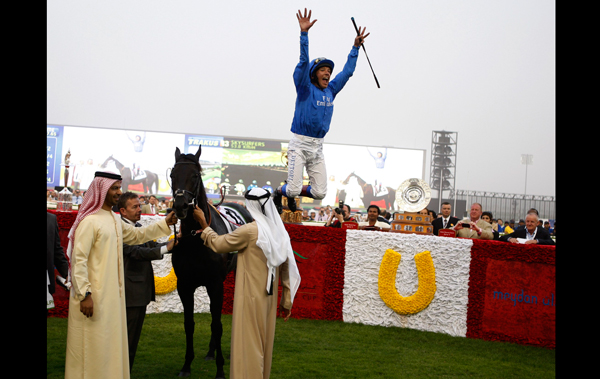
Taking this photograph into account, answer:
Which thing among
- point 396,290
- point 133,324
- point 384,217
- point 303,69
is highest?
point 303,69

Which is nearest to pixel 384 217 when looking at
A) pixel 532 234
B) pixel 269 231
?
pixel 532 234

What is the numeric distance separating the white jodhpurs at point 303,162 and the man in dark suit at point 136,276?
147 cm

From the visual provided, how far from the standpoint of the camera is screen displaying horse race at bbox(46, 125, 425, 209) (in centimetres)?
2588

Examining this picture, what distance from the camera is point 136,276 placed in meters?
4.11

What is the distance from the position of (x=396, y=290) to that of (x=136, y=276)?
4077 millimetres

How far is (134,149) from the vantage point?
26516 millimetres

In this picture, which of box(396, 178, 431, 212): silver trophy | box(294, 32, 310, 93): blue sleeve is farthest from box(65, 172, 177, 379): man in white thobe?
box(396, 178, 431, 212): silver trophy

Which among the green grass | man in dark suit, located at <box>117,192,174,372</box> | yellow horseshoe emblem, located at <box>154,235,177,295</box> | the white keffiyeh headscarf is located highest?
the white keffiyeh headscarf

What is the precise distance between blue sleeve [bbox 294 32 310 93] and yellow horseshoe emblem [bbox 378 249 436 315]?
3.22 metres

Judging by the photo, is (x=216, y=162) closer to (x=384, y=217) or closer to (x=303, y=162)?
(x=384, y=217)

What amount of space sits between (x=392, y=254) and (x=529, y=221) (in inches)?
78.4

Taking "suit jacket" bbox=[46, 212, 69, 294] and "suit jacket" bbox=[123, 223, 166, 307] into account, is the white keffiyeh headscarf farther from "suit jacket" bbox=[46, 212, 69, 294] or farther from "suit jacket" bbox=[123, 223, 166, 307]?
"suit jacket" bbox=[46, 212, 69, 294]
